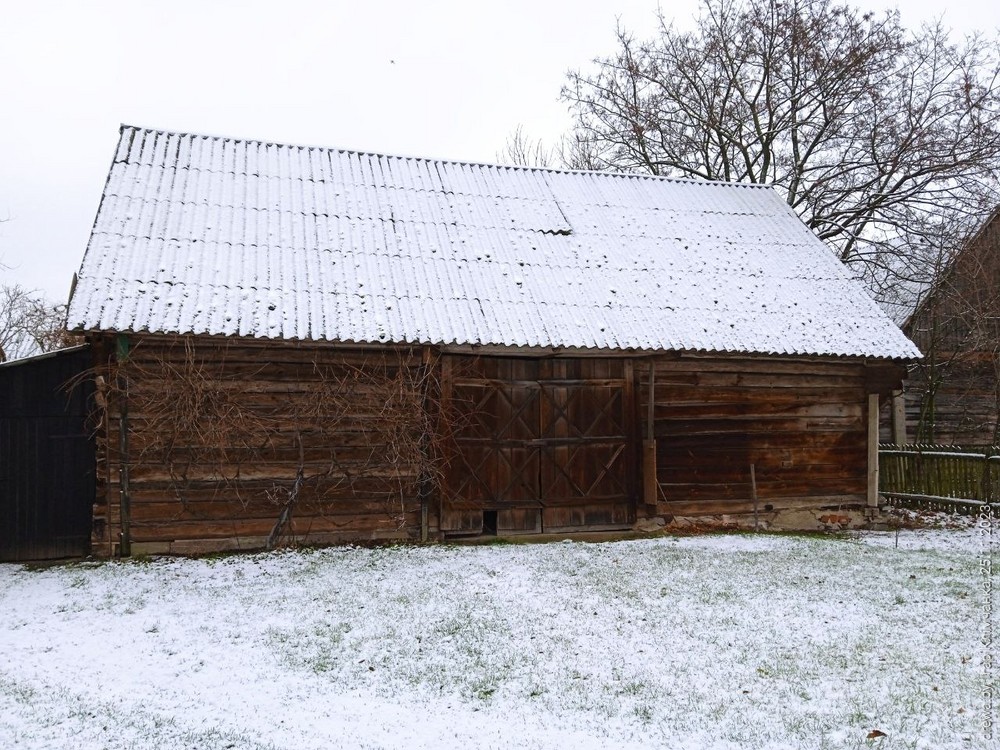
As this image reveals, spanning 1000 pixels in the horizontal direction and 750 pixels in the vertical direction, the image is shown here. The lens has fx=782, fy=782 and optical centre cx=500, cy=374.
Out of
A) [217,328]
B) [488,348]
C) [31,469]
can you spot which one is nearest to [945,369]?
[488,348]

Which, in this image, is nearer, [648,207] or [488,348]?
[488,348]

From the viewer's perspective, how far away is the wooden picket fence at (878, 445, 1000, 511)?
12.2 metres

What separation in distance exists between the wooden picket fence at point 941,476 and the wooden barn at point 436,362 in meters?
2.13

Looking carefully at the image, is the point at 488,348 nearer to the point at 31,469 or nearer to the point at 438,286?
the point at 438,286

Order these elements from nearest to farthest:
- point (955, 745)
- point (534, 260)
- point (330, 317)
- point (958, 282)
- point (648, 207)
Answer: point (955, 745), point (330, 317), point (534, 260), point (648, 207), point (958, 282)

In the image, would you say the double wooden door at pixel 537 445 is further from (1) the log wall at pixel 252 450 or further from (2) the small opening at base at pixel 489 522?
(1) the log wall at pixel 252 450

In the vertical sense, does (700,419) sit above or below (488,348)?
below

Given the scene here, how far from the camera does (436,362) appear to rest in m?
9.74

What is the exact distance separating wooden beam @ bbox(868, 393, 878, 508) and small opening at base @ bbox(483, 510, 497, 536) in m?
5.63

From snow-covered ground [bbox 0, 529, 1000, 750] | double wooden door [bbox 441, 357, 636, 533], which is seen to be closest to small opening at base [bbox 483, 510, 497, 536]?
double wooden door [bbox 441, 357, 636, 533]

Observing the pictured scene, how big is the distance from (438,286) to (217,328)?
292cm

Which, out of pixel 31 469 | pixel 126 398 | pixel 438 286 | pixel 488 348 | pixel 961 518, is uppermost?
pixel 438 286

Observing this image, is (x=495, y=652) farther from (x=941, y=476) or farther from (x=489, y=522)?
(x=941, y=476)

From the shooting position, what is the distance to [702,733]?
4.31 m
